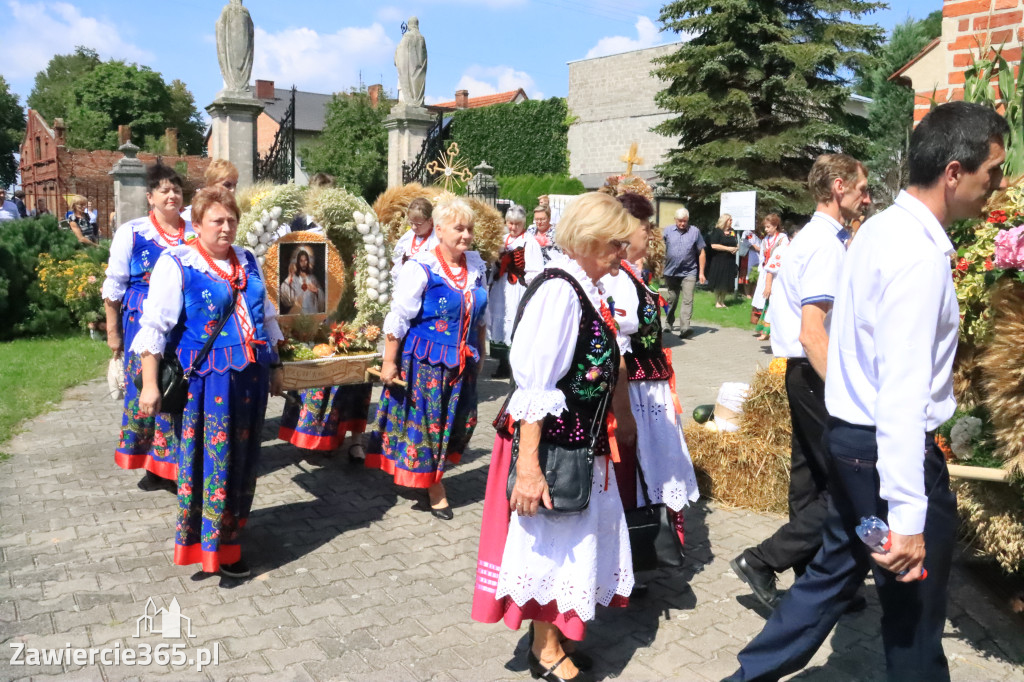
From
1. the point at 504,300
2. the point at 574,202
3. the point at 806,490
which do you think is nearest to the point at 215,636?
the point at 574,202

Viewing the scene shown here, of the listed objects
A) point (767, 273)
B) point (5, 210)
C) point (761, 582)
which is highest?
point (5, 210)

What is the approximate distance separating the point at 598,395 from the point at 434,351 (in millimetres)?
2332

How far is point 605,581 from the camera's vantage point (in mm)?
3439

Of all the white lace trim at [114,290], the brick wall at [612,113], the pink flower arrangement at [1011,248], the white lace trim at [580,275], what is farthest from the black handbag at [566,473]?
the brick wall at [612,113]

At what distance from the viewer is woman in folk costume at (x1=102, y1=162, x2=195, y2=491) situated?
564 centimetres

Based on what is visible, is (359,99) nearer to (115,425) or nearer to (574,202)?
(115,425)

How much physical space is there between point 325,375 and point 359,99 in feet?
100

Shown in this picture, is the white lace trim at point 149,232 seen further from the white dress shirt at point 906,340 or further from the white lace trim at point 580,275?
the white dress shirt at point 906,340

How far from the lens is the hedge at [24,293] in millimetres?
11680

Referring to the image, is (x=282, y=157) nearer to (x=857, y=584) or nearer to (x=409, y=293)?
Result: (x=409, y=293)

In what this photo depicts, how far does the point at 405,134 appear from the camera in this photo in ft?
51.7

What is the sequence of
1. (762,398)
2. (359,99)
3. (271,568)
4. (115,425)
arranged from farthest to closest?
(359,99), (115,425), (762,398), (271,568)

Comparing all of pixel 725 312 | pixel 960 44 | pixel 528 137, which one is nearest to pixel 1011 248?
pixel 960 44

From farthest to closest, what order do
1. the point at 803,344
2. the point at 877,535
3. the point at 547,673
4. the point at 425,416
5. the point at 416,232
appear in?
1. the point at 416,232
2. the point at 425,416
3. the point at 803,344
4. the point at 547,673
5. the point at 877,535
